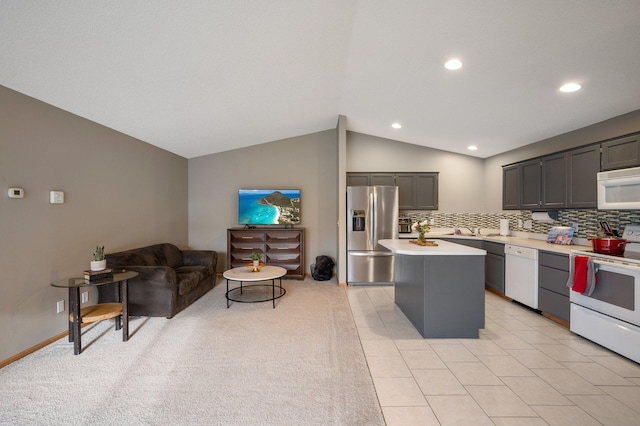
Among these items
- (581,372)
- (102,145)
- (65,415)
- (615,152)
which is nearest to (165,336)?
(65,415)

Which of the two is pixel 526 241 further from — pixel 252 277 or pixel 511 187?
→ pixel 252 277

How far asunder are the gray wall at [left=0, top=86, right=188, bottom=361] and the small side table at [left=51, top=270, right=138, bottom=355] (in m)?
0.28

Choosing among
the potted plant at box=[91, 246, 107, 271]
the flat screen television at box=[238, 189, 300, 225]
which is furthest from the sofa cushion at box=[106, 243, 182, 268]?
the flat screen television at box=[238, 189, 300, 225]

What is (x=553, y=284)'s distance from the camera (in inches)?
137

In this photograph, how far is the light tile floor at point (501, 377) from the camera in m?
1.96

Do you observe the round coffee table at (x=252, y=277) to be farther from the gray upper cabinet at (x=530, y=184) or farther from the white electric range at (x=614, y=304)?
the gray upper cabinet at (x=530, y=184)

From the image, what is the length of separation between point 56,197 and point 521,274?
5.64 meters

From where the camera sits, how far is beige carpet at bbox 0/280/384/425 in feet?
6.48

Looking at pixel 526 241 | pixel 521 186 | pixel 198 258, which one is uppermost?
pixel 521 186

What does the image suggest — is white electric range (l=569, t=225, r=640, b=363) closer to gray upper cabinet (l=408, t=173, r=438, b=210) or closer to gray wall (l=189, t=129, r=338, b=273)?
gray upper cabinet (l=408, t=173, r=438, b=210)

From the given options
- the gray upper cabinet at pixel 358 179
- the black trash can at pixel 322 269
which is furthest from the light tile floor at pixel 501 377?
Result: the gray upper cabinet at pixel 358 179

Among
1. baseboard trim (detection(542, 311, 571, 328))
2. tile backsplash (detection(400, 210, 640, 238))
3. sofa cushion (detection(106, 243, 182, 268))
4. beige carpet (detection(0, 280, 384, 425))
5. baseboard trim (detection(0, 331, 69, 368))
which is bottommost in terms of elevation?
beige carpet (detection(0, 280, 384, 425))

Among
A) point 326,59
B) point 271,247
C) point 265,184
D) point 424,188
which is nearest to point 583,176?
point 424,188

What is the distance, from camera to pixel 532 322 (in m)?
3.57
